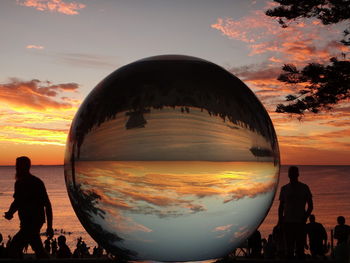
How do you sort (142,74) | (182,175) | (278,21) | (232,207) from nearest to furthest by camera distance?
(182,175) < (232,207) < (142,74) < (278,21)

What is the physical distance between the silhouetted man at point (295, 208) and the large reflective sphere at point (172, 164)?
4.28m

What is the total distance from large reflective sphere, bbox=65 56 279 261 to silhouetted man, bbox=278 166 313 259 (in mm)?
4277

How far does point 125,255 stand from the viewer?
13.3ft

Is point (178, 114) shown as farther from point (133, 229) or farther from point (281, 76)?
point (281, 76)

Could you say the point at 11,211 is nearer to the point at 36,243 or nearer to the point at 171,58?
the point at 36,243

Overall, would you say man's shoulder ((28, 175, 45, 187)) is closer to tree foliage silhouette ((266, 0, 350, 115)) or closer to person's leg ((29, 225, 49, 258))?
person's leg ((29, 225, 49, 258))

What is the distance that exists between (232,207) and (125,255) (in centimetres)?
94

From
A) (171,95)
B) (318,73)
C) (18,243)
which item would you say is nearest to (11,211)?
(18,243)

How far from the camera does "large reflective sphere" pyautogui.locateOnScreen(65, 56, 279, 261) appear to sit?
360 cm

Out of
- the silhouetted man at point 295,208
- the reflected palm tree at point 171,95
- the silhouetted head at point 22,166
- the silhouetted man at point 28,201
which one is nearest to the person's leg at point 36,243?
the silhouetted man at point 28,201

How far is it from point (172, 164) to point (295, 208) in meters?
5.27

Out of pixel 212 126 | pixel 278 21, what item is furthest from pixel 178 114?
pixel 278 21

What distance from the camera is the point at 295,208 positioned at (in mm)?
8336


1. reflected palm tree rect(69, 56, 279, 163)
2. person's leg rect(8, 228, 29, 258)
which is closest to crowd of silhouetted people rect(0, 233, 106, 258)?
person's leg rect(8, 228, 29, 258)
